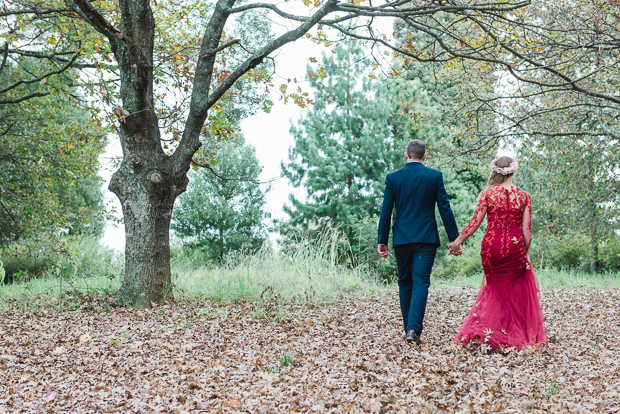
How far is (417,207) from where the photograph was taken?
5.38m

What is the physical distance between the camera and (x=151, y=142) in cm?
766

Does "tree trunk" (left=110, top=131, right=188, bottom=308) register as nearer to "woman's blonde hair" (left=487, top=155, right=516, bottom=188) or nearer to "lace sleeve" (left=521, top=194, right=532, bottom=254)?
"woman's blonde hair" (left=487, top=155, right=516, bottom=188)

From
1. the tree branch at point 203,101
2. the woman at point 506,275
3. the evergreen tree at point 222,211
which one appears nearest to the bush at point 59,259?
the evergreen tree at point 222,211

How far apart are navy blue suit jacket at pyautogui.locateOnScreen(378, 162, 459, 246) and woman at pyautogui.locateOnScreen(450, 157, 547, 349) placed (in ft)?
0.88

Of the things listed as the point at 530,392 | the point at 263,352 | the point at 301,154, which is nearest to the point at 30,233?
the point at 301,154

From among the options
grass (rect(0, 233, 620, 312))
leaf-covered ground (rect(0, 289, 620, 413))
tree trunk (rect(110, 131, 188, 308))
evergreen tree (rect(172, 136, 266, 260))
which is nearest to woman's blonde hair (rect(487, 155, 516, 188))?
leaf-covered ground (rect(0, 289, 620, 413))

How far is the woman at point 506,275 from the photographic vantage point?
5.19 m

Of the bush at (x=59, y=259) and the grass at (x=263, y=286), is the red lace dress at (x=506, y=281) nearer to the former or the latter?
the grass at (x=263, y=286)

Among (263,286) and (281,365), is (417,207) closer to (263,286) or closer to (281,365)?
(281,365)

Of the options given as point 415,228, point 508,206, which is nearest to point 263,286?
point 415,228

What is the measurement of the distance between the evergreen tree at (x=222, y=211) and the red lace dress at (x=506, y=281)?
1418cm

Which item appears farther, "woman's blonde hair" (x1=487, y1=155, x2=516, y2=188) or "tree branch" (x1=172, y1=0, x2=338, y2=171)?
"tree branch" (x1=172, y1=0, x2=338, y2=171)

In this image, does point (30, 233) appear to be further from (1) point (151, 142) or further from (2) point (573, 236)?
(2) point (573, 236)

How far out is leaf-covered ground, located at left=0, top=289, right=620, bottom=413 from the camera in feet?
11.7
